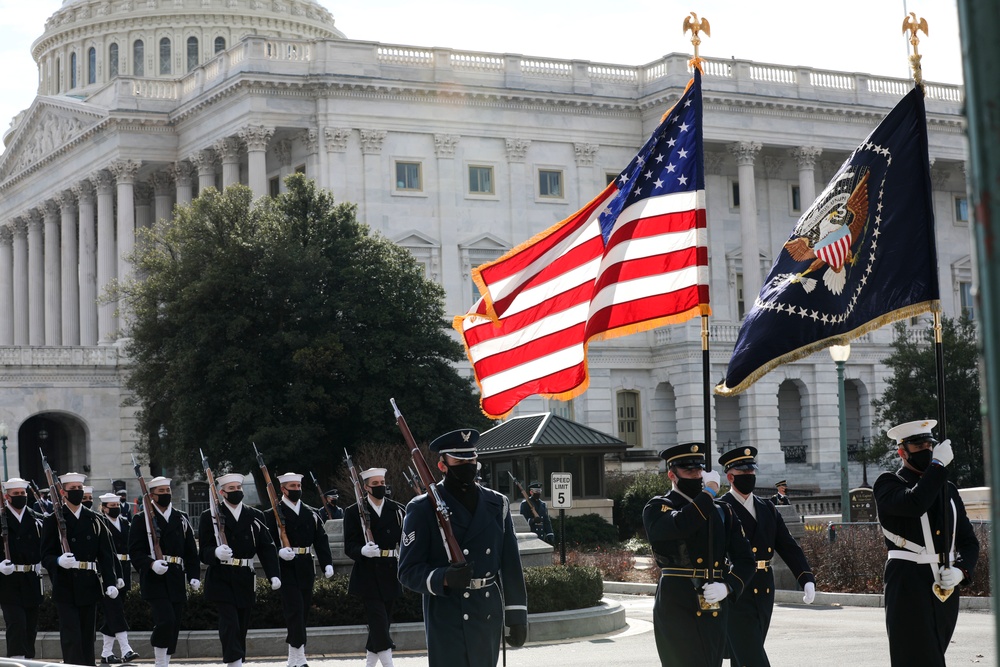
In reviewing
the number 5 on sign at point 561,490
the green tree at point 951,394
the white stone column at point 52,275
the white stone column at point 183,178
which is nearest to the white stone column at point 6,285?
the white stone column at point 52,275

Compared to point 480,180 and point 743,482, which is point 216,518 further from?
point 480,180

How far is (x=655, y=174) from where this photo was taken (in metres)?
15.7

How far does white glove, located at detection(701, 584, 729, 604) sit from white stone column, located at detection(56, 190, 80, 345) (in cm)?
7511

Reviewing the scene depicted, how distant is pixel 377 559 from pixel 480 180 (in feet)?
180

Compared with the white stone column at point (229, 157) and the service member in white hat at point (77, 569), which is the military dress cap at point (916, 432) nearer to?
the service member in white hat at point (77, 569)

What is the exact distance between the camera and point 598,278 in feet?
50.5

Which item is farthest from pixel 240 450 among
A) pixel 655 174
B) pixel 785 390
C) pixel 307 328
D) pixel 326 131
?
pixel 655 174

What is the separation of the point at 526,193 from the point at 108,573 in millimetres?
55113

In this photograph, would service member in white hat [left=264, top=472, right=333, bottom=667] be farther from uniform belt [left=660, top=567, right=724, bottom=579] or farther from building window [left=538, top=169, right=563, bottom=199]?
building window [left=538, top=169, right=563, bottom=199]

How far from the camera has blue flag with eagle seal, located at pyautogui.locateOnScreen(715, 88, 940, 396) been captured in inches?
561

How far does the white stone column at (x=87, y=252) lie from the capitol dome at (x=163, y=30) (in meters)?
25.2

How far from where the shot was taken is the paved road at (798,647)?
1770 cm

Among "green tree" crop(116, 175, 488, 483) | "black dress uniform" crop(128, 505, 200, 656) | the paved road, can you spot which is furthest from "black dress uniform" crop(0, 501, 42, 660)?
"green tree" crop(116, 175, 488, 483)

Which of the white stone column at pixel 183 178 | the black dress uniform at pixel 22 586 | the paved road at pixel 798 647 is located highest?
the white stone column at pixel 183 178
